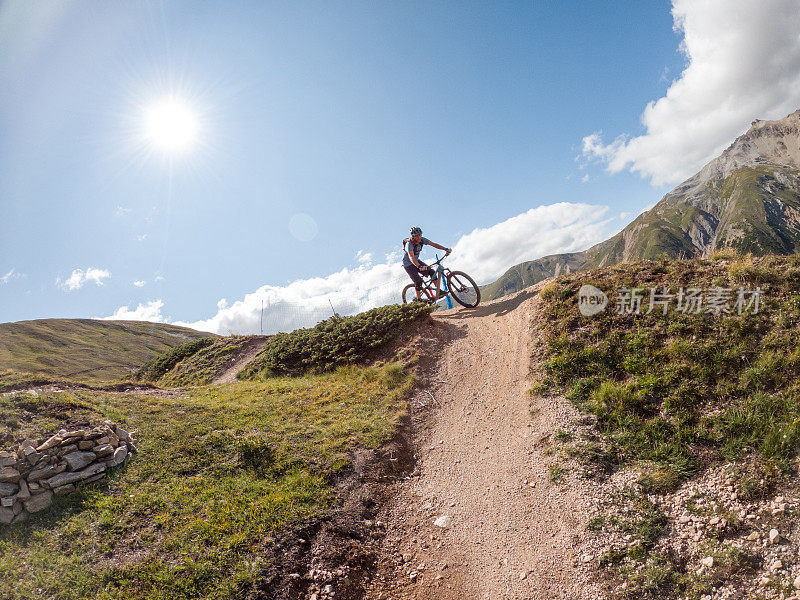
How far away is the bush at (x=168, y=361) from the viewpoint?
24.8 metres

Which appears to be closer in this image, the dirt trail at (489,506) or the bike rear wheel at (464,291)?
the dirt trail at (489,506)

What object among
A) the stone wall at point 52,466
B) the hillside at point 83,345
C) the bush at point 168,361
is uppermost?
the hillside at point 83,345

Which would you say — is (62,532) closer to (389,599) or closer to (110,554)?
(110,554)

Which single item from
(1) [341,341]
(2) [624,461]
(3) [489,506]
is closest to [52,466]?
(3) [489,506]

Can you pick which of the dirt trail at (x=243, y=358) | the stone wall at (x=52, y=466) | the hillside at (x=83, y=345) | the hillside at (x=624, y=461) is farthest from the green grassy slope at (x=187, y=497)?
the hillside at (x=83, y=345)

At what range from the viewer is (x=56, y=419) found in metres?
8.30

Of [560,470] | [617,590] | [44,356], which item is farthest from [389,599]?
[44,356]

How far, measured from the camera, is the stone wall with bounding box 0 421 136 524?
6320 millimetres

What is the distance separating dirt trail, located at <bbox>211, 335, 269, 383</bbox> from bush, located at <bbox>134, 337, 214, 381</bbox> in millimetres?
4870

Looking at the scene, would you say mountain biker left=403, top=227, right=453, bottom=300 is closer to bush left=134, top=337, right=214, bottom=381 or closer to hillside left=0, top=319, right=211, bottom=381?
bush left=134, top=337, right=214, bottom=381

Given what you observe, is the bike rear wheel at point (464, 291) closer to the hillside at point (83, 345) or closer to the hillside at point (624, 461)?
the hillside at point (624, 461)

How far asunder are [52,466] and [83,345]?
83973mm

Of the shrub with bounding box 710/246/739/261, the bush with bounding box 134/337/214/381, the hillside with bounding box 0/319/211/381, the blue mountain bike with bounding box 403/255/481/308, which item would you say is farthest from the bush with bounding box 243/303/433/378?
the hillside with bounding box 0/319/211/381

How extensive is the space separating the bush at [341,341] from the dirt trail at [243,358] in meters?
3.92
